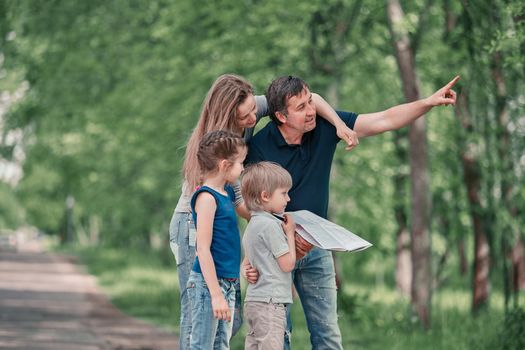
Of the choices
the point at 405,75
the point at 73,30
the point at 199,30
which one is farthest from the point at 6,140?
the point at 405,75

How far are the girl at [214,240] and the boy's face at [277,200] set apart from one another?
20 centimetres

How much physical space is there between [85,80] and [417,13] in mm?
8699

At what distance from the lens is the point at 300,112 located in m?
5.84

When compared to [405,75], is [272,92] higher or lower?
lower

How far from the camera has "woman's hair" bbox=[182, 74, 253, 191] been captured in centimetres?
562

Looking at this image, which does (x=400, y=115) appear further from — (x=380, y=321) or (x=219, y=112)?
(x=380, y=321)

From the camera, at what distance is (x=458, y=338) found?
36.9 ft

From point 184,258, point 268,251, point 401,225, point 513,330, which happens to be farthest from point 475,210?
point 268,251

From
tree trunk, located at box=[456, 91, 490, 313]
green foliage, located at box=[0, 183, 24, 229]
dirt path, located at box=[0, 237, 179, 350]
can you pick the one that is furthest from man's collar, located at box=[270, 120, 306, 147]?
green foliage, located at box=[0, 183, 24, 229]

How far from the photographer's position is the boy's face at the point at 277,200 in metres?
5.57

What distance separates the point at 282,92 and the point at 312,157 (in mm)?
391

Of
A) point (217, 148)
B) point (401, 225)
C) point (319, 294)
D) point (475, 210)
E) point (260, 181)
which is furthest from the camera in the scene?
point (401, 225)

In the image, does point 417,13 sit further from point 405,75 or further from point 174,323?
point 174,323

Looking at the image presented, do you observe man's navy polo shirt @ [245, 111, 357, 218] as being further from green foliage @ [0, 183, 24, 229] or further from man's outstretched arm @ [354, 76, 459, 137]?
green foliage @ [0, 183, 24, 229]
